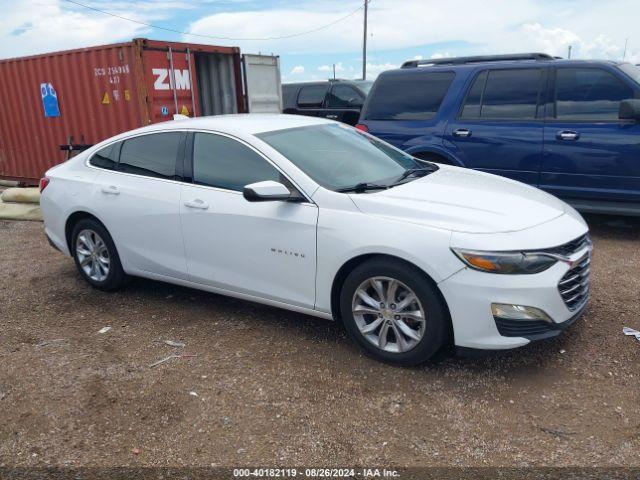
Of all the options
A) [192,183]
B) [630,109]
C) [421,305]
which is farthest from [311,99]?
[421,305]

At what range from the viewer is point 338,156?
416 cm

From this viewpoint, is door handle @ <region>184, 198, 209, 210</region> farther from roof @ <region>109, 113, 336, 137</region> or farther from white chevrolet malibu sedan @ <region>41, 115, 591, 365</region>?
roof @ <region>109, 113, 336, 137</region>

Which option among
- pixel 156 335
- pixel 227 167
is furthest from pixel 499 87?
pixel 156 335

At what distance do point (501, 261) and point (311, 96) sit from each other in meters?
9.63

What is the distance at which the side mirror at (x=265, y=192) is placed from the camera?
356 centimetres

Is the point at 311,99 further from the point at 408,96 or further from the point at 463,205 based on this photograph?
the point at 463,205

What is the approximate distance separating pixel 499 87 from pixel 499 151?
759mm

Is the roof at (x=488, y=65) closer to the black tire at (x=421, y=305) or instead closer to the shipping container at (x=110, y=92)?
the shipping container at (x=110, y=92)

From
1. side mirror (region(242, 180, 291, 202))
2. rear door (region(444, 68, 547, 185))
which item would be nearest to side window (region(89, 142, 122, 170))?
side mirror (region(242, 180, 291, 202))

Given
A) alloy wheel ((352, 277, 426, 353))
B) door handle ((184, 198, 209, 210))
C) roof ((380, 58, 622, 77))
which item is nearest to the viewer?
alloy wheel ((352, 277, 426, 353))

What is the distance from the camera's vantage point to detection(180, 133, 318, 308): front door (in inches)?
146

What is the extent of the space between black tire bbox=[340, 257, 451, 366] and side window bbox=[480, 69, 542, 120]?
3814mm

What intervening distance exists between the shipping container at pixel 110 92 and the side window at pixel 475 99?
15.5 ft

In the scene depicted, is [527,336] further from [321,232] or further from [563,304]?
[321,232]
